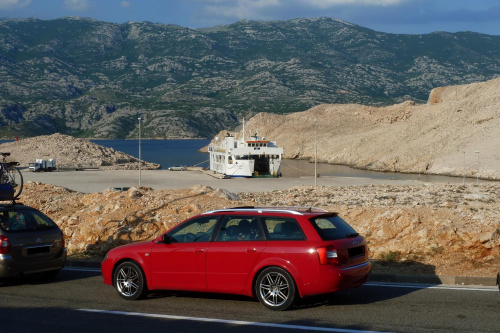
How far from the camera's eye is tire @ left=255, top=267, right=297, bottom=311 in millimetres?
9547

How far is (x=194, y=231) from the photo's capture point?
35.1 feet

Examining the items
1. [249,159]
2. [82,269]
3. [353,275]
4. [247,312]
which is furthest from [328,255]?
[249,159]

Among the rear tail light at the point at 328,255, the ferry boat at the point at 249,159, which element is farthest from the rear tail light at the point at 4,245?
the ferry boat at the point at 249,159

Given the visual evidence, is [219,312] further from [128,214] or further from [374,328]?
[128,214]

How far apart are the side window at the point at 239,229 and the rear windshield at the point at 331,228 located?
3.20ft

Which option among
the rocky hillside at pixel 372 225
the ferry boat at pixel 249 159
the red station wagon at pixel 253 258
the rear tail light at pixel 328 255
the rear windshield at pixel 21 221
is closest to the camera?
the rear tail light at pixel 328 255

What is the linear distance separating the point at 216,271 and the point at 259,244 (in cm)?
88

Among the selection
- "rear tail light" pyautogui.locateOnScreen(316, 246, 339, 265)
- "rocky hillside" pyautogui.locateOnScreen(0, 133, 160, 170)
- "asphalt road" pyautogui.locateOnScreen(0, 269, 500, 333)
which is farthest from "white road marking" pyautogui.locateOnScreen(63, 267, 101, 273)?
"rocky hillside" pyautogui.locateOnScreen(0, 133, 160, 170)

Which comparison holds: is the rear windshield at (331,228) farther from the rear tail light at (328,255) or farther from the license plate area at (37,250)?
the license plate area at (37,250)

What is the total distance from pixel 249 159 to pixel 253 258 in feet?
200

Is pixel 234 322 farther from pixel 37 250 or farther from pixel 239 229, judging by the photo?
pixel 37 250

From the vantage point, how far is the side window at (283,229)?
32.1 ft

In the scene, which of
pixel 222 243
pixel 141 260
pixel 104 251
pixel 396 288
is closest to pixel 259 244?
pixel 222 243

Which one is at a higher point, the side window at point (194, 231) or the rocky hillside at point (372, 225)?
the side window at point (194, 231)
